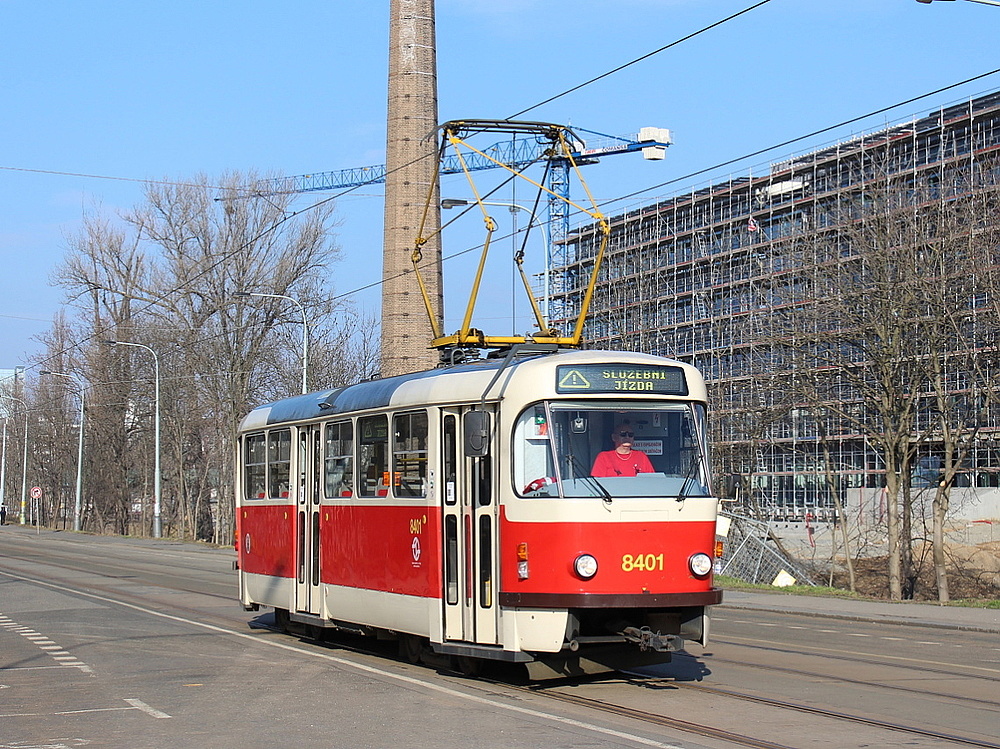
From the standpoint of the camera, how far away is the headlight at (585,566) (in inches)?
424

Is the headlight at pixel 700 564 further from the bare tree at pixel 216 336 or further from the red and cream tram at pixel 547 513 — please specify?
the bare tree at pixel 216 336

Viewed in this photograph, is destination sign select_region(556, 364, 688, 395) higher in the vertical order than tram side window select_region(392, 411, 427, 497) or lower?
higher

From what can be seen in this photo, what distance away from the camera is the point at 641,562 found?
431 inches

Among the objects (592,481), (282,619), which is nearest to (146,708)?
(592,481)

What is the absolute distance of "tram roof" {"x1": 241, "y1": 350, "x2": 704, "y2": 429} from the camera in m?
11.6

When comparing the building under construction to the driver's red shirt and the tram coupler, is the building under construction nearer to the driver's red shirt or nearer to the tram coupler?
the driver's red shirt

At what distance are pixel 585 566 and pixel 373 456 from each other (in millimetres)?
3493

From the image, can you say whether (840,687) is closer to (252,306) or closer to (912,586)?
(912,586)

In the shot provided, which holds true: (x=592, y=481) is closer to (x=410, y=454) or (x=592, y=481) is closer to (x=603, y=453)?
(x=603, y=453)

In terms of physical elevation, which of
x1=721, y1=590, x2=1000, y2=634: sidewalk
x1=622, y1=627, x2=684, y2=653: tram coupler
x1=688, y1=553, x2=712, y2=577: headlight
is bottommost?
x1=721, y1=590, x2=1000, y2=634: sidewalk

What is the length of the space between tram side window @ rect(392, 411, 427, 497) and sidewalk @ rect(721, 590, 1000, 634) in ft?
25.7

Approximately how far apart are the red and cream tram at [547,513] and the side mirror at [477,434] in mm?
12

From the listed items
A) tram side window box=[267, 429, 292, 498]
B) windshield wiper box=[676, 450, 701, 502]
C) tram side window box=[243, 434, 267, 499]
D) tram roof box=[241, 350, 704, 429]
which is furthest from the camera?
tram side window box=[243, 434, 267, 499]

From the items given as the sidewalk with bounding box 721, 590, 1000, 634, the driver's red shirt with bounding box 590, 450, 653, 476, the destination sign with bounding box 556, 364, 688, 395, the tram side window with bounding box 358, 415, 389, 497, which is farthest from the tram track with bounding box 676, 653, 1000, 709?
the sidewalk with bounding box 721, 590, 1000, 634
